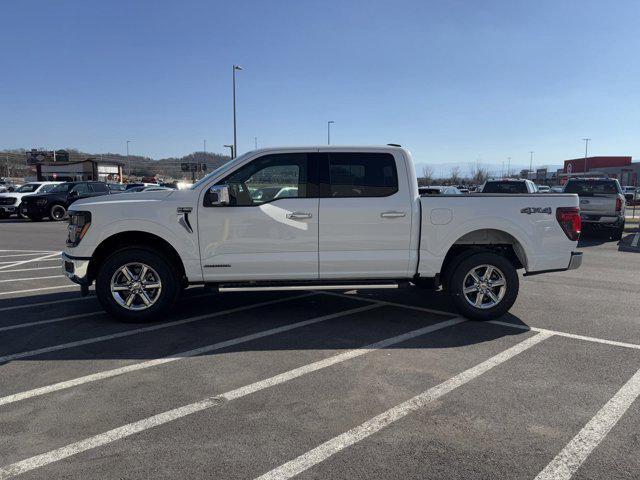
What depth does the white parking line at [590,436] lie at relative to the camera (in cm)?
280

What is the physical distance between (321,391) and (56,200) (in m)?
20.9

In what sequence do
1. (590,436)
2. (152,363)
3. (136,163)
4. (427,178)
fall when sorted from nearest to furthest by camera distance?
(590,436) < (152,363) < (427,178) < (136,163)

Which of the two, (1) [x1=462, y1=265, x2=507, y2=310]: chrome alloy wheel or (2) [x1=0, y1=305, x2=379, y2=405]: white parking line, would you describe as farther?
(1) [x1=462, y1=265, x2=507, y2=310]: chrome alloy wheel

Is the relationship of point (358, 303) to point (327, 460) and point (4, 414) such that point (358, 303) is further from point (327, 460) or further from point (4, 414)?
point (4, 414)

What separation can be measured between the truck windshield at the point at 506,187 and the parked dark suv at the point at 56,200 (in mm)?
15900

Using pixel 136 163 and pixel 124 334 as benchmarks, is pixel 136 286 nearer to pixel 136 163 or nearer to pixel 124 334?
pixel 124 334

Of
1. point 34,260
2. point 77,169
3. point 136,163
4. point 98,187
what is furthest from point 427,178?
point 136,163

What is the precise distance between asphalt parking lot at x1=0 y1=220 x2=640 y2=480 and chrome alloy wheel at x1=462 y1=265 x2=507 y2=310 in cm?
30

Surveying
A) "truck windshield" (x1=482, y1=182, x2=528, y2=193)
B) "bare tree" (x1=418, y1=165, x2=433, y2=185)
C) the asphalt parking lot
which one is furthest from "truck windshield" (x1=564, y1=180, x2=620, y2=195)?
"bare tree" (x1=418, y1=165, x2=433, y2=185)

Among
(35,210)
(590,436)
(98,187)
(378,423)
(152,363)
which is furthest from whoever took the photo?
(98,187)

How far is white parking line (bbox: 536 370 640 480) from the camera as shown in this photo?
2804 mm

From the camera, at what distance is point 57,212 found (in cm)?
2120

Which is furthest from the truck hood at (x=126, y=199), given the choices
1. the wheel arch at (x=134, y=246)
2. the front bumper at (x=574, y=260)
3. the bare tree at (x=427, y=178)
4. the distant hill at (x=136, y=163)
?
the distant hill at (x=136, y=163)

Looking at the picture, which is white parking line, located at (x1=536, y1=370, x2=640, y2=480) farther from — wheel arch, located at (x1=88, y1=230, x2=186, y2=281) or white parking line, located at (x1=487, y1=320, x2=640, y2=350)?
wheel arch, located at (x1=88, y1=230, x2=186, y2=281)
